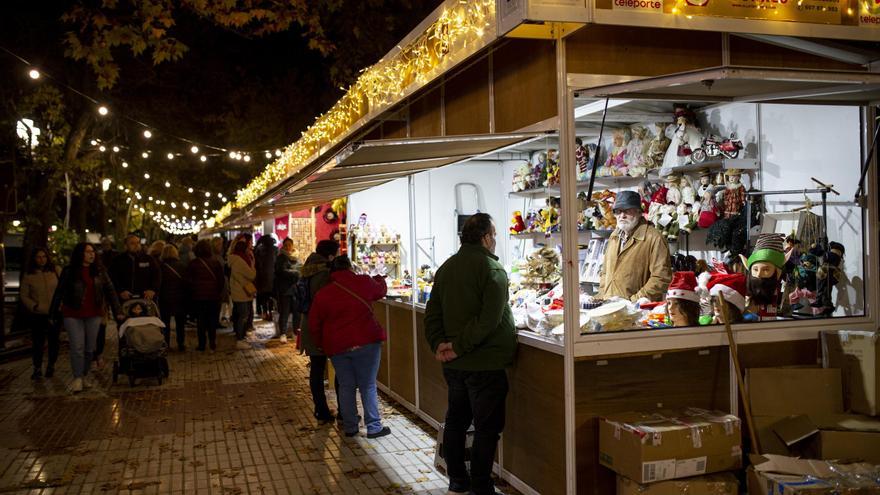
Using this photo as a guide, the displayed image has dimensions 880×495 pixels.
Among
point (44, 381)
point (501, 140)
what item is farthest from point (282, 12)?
point (501, 140)

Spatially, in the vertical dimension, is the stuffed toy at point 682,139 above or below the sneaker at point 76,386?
above

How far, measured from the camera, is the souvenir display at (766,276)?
18.4ft

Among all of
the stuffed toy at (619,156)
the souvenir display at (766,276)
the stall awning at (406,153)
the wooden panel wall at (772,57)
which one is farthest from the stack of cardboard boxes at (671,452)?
the stuffed toy at (619,156)

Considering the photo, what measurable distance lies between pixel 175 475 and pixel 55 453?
1.45 meters

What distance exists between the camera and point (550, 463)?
4727 mm

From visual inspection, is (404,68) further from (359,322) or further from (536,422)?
(536,422)

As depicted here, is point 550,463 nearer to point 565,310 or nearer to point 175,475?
point 565,310

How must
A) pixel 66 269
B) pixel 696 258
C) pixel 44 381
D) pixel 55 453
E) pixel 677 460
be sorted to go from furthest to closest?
pixel 44 381 → pixel 66 269 → pixel 696 258 → pixel 55 453 → pixel 677 460

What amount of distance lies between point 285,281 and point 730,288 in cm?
976

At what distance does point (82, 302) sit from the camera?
9.23 meters

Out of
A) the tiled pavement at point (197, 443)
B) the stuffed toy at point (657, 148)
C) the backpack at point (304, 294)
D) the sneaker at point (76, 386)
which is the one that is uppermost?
the stuffed toy at point (657, 148)

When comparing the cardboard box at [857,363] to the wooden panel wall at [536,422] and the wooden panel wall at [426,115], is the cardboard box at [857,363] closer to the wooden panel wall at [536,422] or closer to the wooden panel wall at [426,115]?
the wooden panel wall at [536,422]

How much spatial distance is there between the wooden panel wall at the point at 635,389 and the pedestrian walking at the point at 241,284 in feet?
32.7

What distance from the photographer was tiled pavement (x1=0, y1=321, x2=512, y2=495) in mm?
5809
